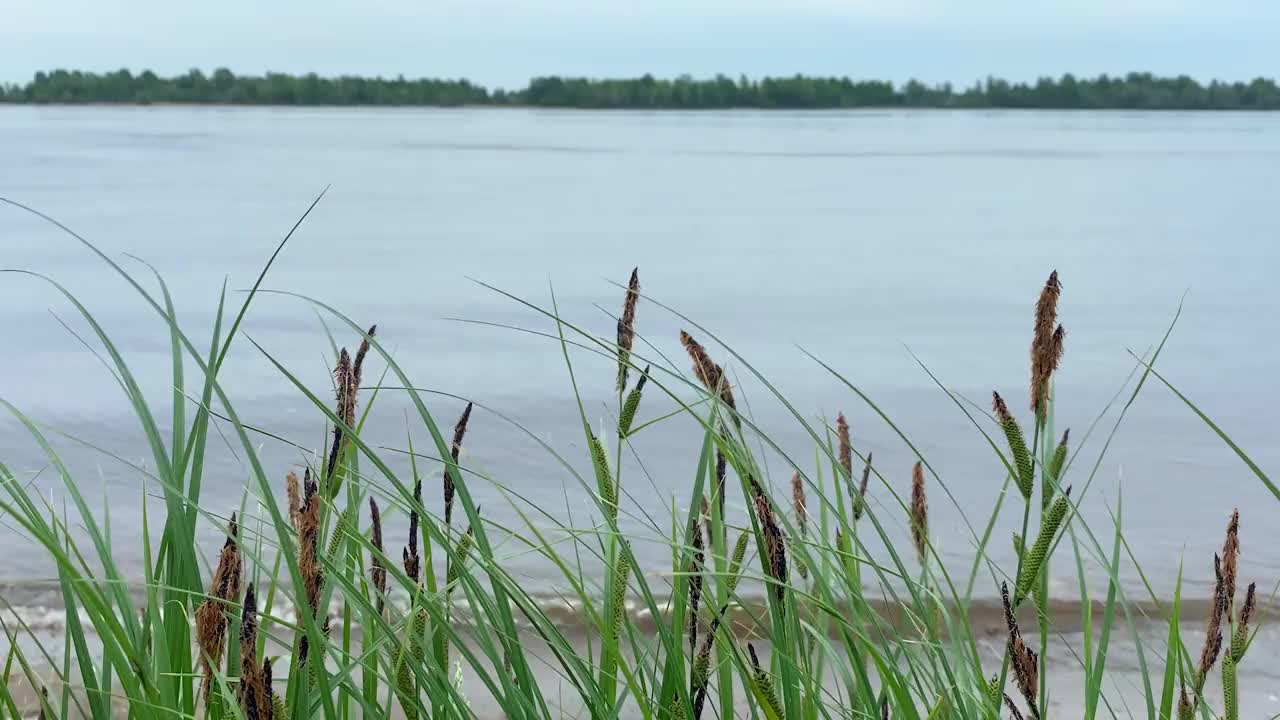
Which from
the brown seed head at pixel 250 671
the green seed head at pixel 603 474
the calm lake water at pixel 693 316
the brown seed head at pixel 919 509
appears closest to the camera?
the brown seed head at pixel 250 671

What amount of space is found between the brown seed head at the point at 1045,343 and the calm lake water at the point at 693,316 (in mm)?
302

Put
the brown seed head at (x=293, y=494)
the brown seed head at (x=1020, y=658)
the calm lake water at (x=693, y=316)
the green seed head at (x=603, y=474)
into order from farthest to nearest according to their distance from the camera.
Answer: the calm lake water at (x=693, y=316), the green seed head at (x=603, y=474), the brown seed head at (x=1020, y=658), the brown seed head at (x=293, y=494)

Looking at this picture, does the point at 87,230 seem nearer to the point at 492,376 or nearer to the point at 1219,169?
the point at 492,376

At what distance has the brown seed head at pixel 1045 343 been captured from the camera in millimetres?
1089

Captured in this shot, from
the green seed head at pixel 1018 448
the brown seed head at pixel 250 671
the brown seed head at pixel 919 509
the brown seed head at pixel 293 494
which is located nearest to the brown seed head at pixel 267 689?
the brown seed head at pixel 250 671

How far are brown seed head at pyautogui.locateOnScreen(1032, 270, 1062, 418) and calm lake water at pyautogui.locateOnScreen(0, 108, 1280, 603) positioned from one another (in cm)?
30

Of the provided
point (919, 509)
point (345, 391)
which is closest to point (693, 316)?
point (919, 509)

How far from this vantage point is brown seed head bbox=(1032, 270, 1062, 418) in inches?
42.9

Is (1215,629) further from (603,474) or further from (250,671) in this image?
(250,671)

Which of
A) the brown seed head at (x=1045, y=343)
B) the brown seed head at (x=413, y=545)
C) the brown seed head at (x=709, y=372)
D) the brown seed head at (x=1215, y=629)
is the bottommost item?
the brown seed head at (x=1215, y=629)

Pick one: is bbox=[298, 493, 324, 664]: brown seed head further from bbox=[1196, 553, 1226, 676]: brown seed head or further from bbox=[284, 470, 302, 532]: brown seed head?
bbox=[1196, 553, 1226, 676]: brown seed head

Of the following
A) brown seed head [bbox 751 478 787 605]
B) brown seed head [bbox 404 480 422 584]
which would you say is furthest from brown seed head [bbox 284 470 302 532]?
brown seed head [bbox 751 478 787 605]

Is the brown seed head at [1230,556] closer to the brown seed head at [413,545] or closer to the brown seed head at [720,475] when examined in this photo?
the brown seed head at [720,475]

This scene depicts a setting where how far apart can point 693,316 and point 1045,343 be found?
8151mm
